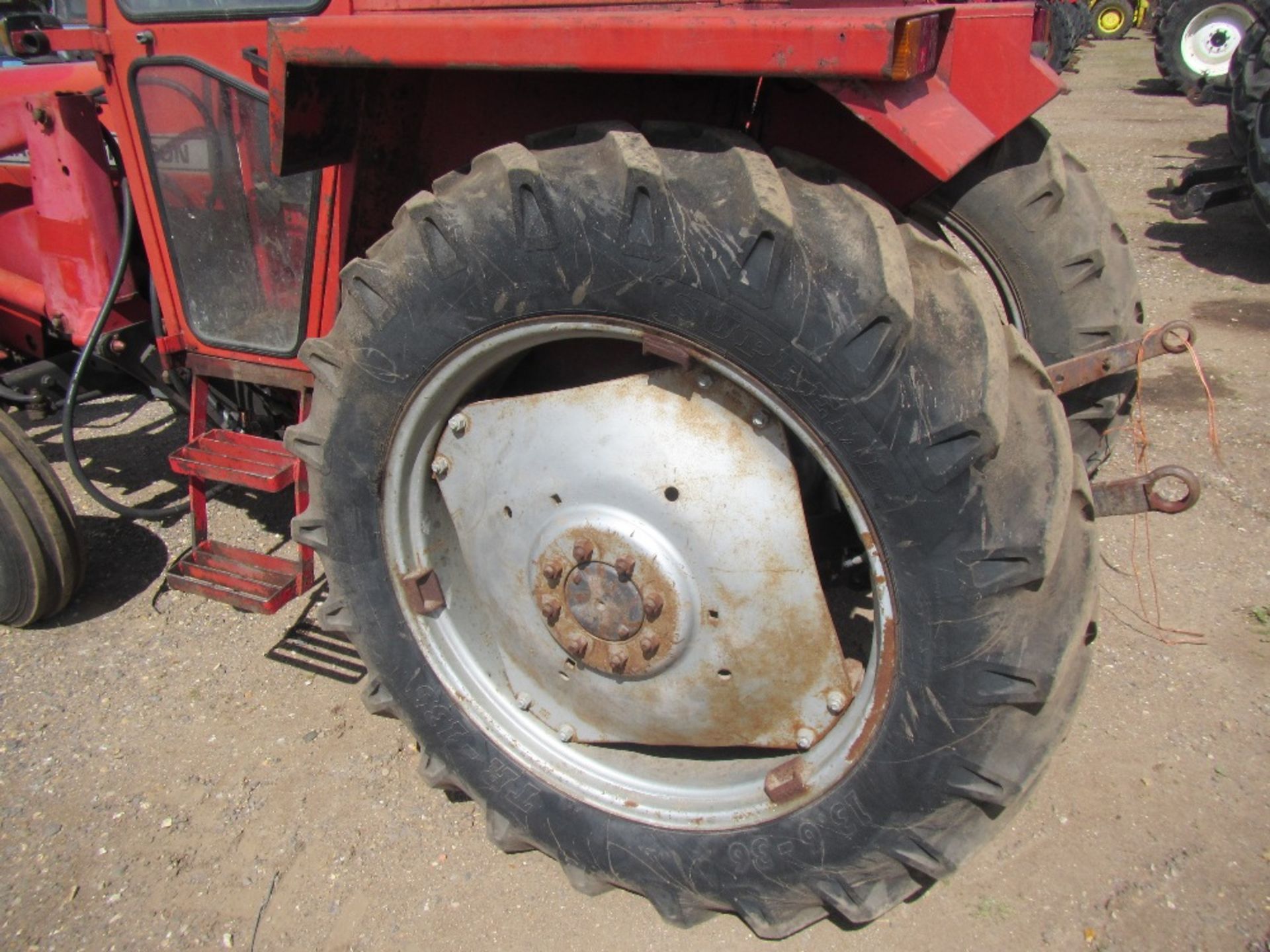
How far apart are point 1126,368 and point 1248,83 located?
4.75 meters

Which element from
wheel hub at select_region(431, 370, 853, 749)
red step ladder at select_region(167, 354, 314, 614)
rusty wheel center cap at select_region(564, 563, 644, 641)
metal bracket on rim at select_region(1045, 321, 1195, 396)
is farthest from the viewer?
red step ladder at select_region(167, 354, 314, 614)

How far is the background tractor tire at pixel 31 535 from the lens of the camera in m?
2.71

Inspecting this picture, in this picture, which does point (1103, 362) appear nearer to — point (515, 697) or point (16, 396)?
point (515, 697)

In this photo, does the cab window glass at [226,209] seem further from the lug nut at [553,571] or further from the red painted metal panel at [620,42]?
the lug nut at [553,571]

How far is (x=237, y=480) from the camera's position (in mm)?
2570

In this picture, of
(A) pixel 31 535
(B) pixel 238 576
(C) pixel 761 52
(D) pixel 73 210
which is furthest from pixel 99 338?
(C) pixel 761 52

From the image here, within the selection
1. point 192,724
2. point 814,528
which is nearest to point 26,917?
point 192,724

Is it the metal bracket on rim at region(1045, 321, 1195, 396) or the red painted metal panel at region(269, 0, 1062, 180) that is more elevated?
the red painted metal panel at region(269, 0, 1062, 180)

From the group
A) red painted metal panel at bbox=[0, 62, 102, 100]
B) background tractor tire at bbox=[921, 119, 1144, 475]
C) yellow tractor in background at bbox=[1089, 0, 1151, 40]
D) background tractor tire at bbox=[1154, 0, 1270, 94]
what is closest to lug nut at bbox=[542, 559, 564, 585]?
background tractor tire at bbox=[921, 119, 1144, 475]

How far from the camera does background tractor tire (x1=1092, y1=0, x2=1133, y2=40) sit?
68.1 feet

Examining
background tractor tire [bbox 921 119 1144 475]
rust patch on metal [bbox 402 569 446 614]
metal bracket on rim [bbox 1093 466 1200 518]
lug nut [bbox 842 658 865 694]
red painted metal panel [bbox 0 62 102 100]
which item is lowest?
rust patch on metal [bbox 402 569 446 614]

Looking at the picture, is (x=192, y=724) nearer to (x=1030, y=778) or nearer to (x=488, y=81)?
(x=488, y=81)

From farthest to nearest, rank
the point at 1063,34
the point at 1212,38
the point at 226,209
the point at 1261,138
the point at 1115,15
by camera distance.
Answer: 1. the point at 1115,15
2. the point at 1063,34
3. the point at 1212,38
4. the point at 1261,138
5. the point at 226,209

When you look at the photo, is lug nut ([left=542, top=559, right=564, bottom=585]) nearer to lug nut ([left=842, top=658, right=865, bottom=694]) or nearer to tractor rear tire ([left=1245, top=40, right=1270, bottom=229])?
lug nut ([left=842, top=658, right=865, bottom=694])
